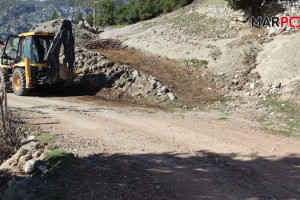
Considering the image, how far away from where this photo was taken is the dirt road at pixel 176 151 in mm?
6406

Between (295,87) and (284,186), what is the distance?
7667 millimetres

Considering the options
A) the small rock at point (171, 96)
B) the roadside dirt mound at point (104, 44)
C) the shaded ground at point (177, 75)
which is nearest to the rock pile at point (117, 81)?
the small rock at point (171, 96)

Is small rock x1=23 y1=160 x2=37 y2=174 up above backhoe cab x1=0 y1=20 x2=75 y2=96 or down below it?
below

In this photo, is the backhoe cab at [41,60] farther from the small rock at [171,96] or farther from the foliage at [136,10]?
the foliage at [136,10]

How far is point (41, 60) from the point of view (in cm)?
1545

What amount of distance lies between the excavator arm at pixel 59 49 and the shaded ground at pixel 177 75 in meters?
3.06

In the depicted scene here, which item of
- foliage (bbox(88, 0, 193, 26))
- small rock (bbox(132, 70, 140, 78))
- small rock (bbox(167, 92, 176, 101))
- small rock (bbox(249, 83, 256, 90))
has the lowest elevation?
small rock (bbox(167, 92, 176, 101))

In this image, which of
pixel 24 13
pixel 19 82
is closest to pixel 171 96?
pixel 19 82

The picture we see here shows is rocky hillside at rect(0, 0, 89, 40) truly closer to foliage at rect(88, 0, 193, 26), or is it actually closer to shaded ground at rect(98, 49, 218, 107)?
foliage at rect(88, 0, 193, 26)

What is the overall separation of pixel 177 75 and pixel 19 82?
5932mm

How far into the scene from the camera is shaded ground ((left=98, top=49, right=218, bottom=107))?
1445 centimetres

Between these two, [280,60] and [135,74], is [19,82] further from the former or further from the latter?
[280,60]

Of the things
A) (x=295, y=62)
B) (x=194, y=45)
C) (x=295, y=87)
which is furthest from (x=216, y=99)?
(x=194, y=45)

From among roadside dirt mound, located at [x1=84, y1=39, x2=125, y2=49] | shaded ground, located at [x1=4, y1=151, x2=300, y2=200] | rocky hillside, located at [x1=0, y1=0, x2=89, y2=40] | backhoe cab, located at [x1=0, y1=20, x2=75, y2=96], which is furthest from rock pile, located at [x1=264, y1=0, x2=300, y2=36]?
rocky hillside, located at [x1=0, y1=0, x2=89, y2=40]
